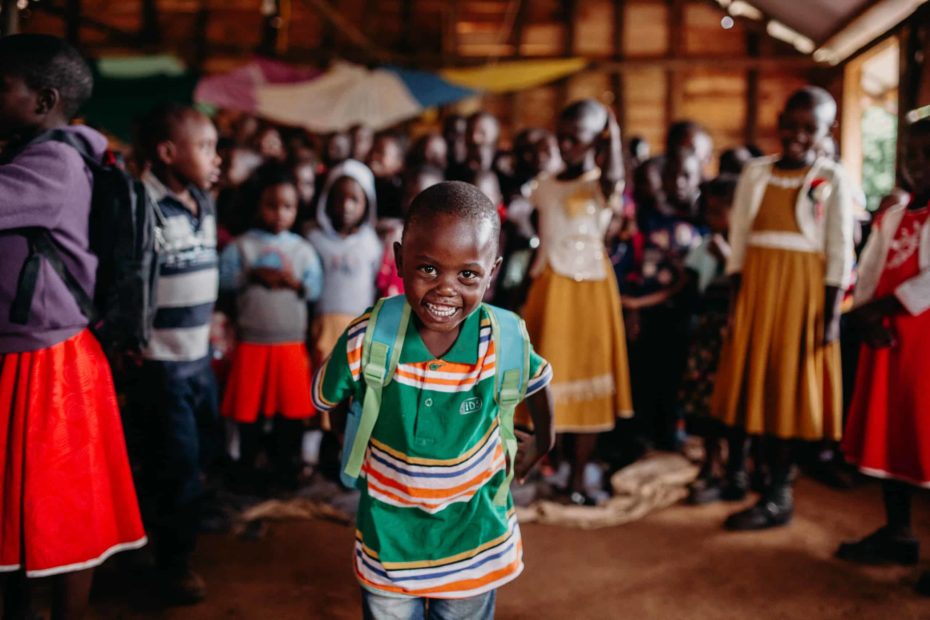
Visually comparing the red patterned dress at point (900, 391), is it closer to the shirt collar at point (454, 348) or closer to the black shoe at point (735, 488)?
the black shoe at point (735, 488)

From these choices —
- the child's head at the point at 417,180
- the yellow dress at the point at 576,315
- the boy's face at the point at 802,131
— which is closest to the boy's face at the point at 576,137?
the yellow dress at the point at 576,315

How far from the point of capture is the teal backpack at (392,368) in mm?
1456

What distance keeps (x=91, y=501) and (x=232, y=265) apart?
169cm

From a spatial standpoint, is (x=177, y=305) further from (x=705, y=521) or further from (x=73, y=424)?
(x=705, y=521)

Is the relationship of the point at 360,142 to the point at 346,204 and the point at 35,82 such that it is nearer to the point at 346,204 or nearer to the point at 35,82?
the point at 346,204

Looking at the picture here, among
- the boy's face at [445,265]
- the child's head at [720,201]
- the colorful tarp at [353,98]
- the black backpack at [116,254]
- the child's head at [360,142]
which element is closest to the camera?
the boy's face at [445,265]

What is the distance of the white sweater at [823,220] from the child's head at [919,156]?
28 cm

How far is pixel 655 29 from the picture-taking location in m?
9.38

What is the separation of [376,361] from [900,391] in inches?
85.3

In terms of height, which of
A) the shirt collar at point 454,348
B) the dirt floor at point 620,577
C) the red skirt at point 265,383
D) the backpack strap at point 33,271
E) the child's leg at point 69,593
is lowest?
the dirt floor at point 620,577

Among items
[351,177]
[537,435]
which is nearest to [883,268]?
[537,435]

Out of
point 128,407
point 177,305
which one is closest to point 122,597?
point 128,407

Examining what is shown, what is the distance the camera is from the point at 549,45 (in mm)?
9617

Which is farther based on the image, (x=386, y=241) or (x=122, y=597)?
(x=386, y=241)
